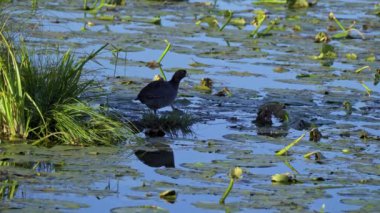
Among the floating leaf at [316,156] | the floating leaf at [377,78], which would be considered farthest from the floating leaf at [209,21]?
the floating leaf at [316,156]

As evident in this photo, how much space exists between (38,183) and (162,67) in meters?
6.17

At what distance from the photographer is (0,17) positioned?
11180 millimetres

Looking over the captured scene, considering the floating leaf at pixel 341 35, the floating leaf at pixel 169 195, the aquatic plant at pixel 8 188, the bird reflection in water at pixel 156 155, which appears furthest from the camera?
the floating leaf at pixel 341 35

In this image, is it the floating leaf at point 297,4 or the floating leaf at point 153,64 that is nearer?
the floating leaf at point 153,64

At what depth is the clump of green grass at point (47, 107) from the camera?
34.0 ft

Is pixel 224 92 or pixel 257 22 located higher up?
pixel 257 22

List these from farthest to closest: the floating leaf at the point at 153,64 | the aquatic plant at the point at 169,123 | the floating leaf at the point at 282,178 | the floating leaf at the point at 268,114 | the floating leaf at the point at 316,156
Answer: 1. the floating leaf at the point at 153,64
2. the floating leaf at the point at 268,114
3. the aquatic plant at the point at 169,123
4. the floating leaf at the point at 316,156
5. the floating leaf at the point at 282,178

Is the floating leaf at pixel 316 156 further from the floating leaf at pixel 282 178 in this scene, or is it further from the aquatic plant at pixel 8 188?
the aquatic plant at pixel 8 188

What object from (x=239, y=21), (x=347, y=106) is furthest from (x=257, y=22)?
(x=347, y=106)

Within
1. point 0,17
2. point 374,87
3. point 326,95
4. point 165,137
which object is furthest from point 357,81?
point 0,17

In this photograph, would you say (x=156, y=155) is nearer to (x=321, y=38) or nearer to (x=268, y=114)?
(x=268, y=114)

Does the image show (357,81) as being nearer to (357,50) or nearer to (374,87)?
(374,87)

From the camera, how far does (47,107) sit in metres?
10.7

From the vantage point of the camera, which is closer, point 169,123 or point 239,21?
point 169,123
